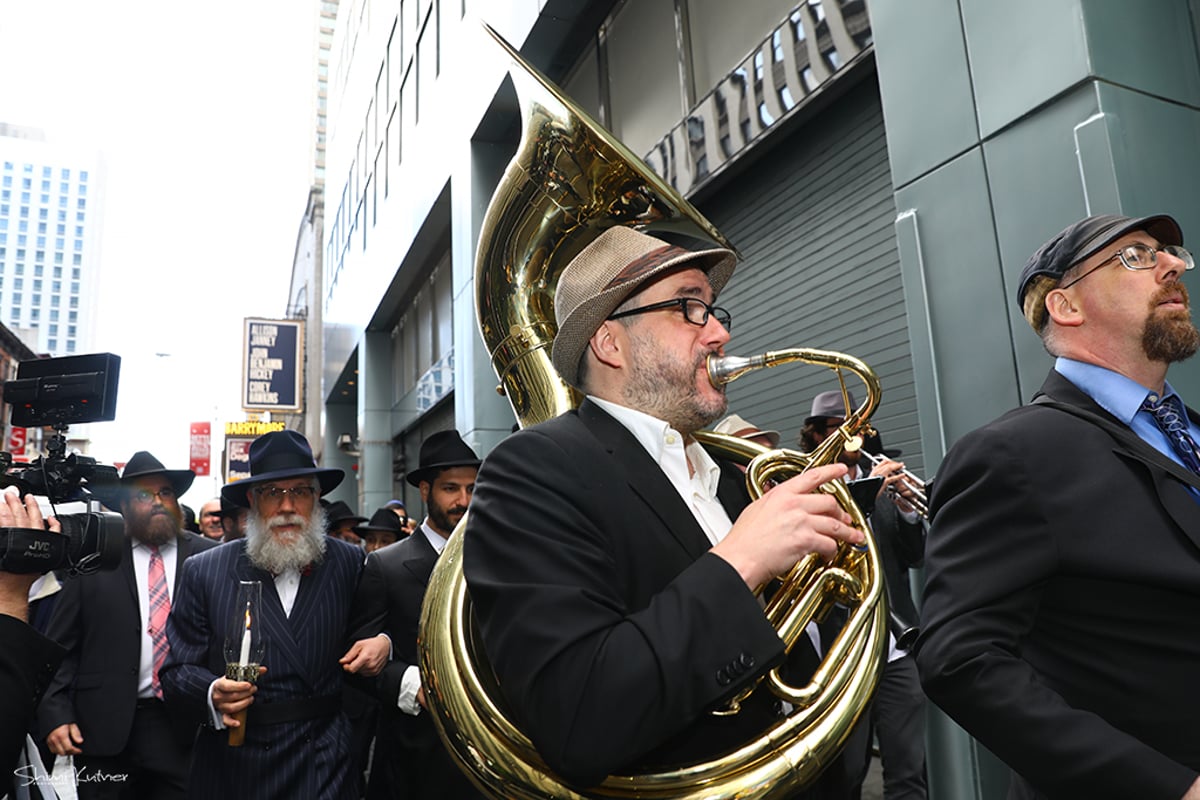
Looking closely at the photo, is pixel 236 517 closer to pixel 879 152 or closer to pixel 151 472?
pixel 151 472

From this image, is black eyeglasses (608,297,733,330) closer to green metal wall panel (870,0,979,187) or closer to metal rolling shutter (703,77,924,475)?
green metal wall panel (870,0,979,187)

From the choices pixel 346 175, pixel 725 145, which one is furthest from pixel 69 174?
pixel 725 145

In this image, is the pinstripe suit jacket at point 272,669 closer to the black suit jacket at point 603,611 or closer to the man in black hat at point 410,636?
the man in black hat at point 410,636

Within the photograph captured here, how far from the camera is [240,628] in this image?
8.61ft

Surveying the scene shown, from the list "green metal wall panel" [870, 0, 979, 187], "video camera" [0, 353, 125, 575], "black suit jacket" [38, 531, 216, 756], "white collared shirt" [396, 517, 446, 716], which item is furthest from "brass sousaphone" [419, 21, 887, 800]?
"black suit jacket" [38, 531, 216, 756]

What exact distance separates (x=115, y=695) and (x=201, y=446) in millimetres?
42806

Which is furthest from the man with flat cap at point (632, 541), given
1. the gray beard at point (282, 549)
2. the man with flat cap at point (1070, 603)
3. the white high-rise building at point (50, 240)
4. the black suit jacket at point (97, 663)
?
the white high-rise building at point (50, 240)

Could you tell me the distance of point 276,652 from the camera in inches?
123

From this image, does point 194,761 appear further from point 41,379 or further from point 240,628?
point 41,379

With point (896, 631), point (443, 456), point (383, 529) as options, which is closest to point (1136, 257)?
point (896, 631)

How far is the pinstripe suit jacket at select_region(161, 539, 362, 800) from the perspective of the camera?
9.71 ft

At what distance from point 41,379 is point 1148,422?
122 inches

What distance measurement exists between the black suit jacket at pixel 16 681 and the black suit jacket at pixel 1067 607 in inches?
78.1

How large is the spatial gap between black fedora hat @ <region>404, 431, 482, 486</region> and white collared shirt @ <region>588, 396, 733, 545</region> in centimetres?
273
